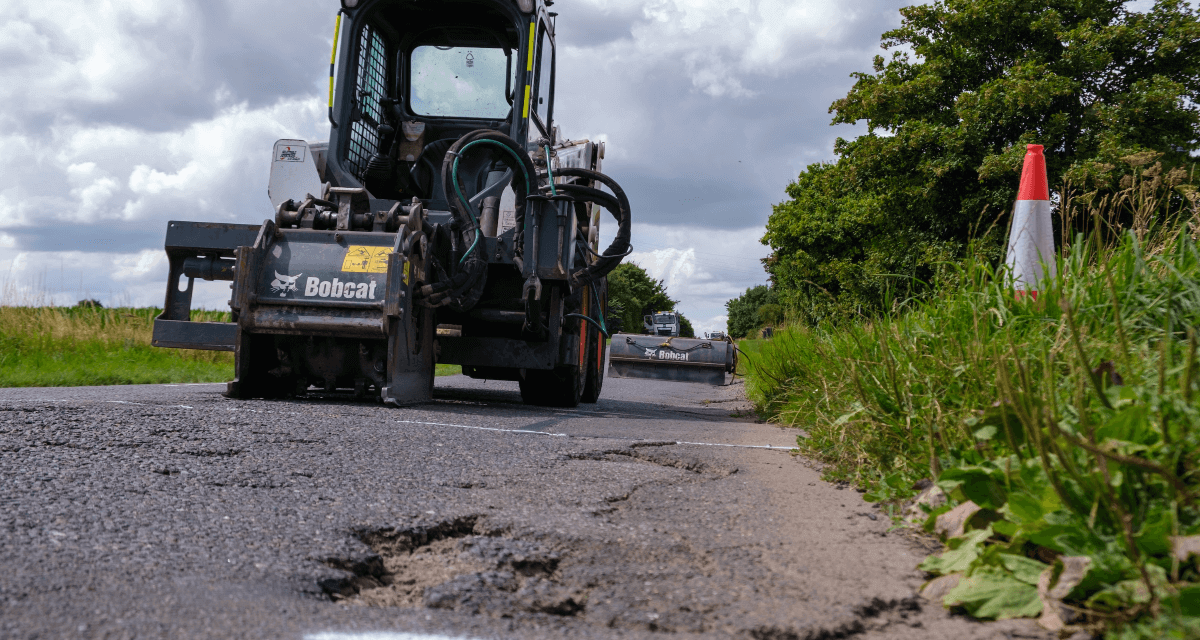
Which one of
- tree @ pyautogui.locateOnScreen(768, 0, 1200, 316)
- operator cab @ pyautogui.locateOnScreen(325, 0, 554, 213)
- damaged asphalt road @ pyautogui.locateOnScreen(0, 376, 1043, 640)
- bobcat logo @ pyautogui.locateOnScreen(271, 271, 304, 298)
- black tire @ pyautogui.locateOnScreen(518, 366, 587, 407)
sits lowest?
damaged asphalt road @ pyautogui.locateOnScreen(0, 376, 1043, 640)

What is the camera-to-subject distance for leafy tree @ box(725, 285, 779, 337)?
65.4 meters

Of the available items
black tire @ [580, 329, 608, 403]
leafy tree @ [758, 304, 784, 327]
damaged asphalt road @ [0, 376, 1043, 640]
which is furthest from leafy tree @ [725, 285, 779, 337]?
damaged asphalt road @ [0, 376, 1043, 640]

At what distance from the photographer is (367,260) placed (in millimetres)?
5457

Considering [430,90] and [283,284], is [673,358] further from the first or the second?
[283,284]

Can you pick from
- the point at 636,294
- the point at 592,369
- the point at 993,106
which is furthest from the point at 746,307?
the point at 592,369

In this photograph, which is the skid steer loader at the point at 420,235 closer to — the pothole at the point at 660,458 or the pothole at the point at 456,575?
the pothole at the point at 660,458

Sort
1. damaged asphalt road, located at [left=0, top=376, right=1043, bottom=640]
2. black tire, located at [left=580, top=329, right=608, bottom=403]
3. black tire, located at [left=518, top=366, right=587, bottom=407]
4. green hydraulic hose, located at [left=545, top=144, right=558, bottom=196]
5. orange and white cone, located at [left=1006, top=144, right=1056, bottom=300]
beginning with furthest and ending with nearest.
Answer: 1. black tire, located at [left=580, top=329, right=608, bottom=403]
2. black tire, located at [left=518, top=366, right=587, bottom=407]
3. green hydraulic hose, located at [left=545, top=144, right=558, bottom=196]
4. orange and white cone, located at [left=1006, top=144, right=1056, bottom=300]
5. damaged asphalt road, located at [left=0, top=376, right=1043, bottom=640]

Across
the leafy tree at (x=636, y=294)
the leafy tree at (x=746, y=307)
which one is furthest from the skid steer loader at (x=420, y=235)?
the leafy tree at (x=636, y=294)

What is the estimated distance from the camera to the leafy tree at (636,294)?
79250 mm

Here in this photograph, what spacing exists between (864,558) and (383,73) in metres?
6.38

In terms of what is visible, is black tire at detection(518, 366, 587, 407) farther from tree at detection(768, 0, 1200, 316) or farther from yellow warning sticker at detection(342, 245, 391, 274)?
tree at detection(768, 0, 1200, 316)

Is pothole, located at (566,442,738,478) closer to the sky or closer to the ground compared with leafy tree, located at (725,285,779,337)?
closer to the ground

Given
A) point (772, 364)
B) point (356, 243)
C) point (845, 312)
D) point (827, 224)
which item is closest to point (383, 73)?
point (356, 243)

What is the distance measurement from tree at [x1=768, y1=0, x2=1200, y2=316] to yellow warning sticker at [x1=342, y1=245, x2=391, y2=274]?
41.6 ft
